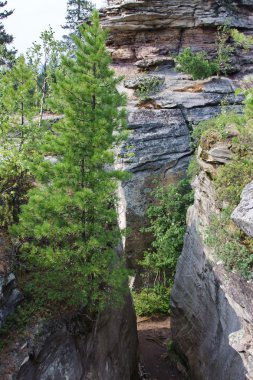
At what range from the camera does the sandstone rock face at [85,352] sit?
9.01 meters

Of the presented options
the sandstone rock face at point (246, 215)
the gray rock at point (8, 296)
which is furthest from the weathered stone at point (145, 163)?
the sandstone rock face at point (246, 215)

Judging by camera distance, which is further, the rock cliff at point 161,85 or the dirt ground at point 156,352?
the rock cliff at point 161,85

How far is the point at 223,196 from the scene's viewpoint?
11.2m

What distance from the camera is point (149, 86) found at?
22719mm

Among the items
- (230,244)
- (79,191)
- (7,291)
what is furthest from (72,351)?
(230,244)

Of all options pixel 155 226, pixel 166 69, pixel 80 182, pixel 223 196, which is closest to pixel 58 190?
pixel 80 182

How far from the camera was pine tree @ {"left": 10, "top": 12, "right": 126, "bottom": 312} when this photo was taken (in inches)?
374

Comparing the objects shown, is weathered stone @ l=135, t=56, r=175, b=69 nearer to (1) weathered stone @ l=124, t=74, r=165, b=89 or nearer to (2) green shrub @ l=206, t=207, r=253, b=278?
(1) weathered stone @ l=124, t=74, r=165, b=89

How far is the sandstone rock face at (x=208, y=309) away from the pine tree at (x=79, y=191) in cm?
322

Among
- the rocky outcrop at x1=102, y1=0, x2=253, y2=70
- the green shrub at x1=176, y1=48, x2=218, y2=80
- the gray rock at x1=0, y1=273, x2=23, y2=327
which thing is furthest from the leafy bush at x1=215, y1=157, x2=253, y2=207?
the rocky outcrop at x1=102, y1=0, x2=253, y2=70

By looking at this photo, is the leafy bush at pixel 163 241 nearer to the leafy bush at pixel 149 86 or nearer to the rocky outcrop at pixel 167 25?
the leafy bush at pixel 149 86

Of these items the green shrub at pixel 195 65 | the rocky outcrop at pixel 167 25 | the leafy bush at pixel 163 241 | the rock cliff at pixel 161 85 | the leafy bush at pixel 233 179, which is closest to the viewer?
the leafy bush at pixel 233 179

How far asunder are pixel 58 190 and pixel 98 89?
2.96m

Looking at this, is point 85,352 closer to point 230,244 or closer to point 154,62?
point 230,244
